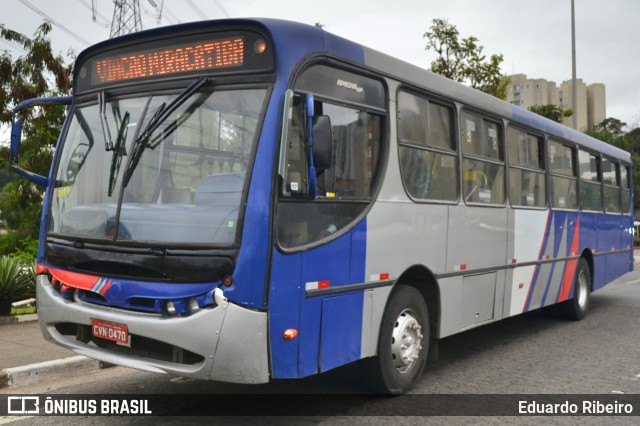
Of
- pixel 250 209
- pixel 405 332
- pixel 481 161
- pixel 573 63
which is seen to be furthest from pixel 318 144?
pixel 573 63

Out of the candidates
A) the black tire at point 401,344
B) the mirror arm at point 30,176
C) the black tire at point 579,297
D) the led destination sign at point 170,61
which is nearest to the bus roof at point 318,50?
the led destination sign at point 170,61

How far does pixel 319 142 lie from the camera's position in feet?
14.3

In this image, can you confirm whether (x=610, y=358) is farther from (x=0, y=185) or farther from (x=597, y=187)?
(x=0, y=185)

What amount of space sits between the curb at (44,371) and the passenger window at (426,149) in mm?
3481

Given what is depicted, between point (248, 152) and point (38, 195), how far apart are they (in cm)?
1032

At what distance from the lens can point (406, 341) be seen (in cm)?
564

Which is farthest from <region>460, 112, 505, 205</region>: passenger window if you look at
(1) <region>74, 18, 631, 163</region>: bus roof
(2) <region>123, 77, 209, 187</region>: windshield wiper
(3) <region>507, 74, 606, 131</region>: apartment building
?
(3) <region>507, 74, 606, 131</region>: apartment building

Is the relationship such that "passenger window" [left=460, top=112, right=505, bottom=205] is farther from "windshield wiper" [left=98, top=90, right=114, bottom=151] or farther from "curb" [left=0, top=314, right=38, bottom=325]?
"curb" [left=0, top=314, right=38, bottom=325]

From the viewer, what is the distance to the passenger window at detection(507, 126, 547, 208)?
7.71m

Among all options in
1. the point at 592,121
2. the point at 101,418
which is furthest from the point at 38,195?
the point at 592,121

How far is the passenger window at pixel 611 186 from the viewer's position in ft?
36.9

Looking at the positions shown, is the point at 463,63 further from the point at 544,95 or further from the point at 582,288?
the point at 544,95

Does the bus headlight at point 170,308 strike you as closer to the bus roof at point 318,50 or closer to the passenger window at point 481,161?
the bus roof at point 318,50

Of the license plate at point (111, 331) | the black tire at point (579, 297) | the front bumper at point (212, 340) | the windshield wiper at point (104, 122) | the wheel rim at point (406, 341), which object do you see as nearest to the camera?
the front bumper at point (212, 340)
